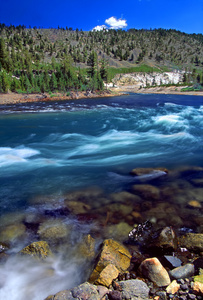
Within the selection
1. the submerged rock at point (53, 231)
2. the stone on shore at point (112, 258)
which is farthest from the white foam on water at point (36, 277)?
the submerged rock at point (53, 231)

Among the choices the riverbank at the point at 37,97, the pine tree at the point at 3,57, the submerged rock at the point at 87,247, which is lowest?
the submerged rock at the point at 87,247

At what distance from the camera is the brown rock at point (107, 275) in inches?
176

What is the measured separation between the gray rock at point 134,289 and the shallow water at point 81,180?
3.91ft

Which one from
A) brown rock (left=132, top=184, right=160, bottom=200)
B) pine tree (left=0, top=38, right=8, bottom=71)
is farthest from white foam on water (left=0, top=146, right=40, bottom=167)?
pine tree (left=0, top=38, right=8, bottom=71)

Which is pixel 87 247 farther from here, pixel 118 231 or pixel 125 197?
pixel 125 197

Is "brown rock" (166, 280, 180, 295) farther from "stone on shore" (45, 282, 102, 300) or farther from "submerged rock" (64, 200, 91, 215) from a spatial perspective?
"submerged rock" (64, 200, 91, 215)

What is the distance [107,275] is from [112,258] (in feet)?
1.67

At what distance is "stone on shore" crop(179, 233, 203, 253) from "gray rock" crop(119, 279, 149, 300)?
191cm

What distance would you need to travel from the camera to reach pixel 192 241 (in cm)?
565

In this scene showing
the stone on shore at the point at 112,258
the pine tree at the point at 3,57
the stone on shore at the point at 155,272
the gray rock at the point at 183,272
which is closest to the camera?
the stone on shore at the point at 155,272

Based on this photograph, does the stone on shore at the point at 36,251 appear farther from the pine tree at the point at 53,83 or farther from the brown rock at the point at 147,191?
the pine tree at the point at 53,83

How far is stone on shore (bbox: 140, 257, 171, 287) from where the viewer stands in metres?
4.47

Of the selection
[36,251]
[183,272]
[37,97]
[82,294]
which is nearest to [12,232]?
[36,251]

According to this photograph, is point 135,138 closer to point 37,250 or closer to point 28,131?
point 28,131
